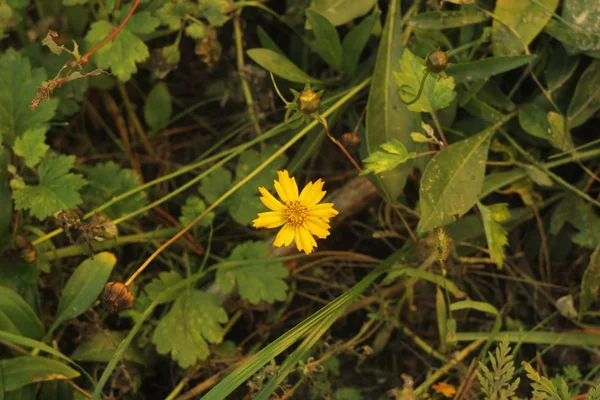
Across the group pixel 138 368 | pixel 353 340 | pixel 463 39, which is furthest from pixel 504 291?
pixel 138 368

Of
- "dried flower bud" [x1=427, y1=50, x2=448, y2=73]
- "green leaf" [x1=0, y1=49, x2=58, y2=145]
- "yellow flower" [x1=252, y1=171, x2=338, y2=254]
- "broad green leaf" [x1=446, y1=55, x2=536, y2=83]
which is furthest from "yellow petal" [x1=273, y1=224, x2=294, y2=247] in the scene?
"green leaf" [x1=0, y1=49, x2=58, y2=145]

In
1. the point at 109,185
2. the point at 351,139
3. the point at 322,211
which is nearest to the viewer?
the point at 322,211

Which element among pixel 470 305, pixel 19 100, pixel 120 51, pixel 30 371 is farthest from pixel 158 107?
pixel 470 305

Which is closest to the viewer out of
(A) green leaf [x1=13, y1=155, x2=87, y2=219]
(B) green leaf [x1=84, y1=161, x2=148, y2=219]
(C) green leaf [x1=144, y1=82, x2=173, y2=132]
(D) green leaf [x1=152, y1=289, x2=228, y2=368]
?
(A) green leaf [x1=13, y1=155, x2=87, y2=219]

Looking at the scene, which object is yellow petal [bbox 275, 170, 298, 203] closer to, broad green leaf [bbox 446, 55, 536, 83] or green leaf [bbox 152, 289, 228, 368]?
green leaf [bbox 152, 289, 228, 368]

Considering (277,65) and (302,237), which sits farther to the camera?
(277,65)

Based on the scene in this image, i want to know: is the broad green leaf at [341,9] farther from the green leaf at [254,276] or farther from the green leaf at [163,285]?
the green leaf at [163,285]

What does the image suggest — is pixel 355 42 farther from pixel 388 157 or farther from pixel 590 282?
pixel 590 282

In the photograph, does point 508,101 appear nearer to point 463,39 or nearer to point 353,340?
point 463,39
